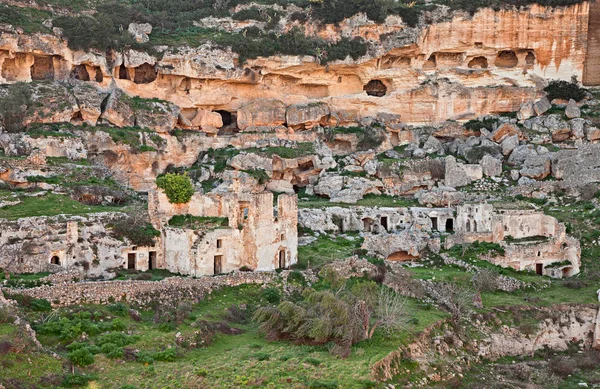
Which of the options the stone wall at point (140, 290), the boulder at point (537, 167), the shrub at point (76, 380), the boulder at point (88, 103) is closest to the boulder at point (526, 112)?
the boulder at point (537, 167)

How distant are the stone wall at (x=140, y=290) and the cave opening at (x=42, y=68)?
3343cm

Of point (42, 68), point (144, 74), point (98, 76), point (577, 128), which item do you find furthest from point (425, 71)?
point (42, 68)

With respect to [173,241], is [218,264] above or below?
below

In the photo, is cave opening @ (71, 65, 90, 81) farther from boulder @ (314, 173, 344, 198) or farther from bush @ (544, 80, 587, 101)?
bush @ (544, 80, 587, 101)

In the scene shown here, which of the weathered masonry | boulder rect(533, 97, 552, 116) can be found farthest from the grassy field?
the weathered masonry

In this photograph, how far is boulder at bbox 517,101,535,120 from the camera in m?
63.3

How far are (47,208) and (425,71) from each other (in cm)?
3826

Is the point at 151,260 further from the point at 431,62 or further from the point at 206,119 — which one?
the point at 431,62

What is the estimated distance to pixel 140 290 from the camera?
98.8ft

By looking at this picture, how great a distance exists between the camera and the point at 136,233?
1412 inches

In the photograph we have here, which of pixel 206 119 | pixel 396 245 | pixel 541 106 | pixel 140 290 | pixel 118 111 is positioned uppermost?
pixel 541 106

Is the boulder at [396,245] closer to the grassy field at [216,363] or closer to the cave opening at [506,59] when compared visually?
the grassy field at [216,363]

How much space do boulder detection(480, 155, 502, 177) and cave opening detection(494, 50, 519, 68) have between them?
615 inches

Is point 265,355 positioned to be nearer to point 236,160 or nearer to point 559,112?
point 236,160
